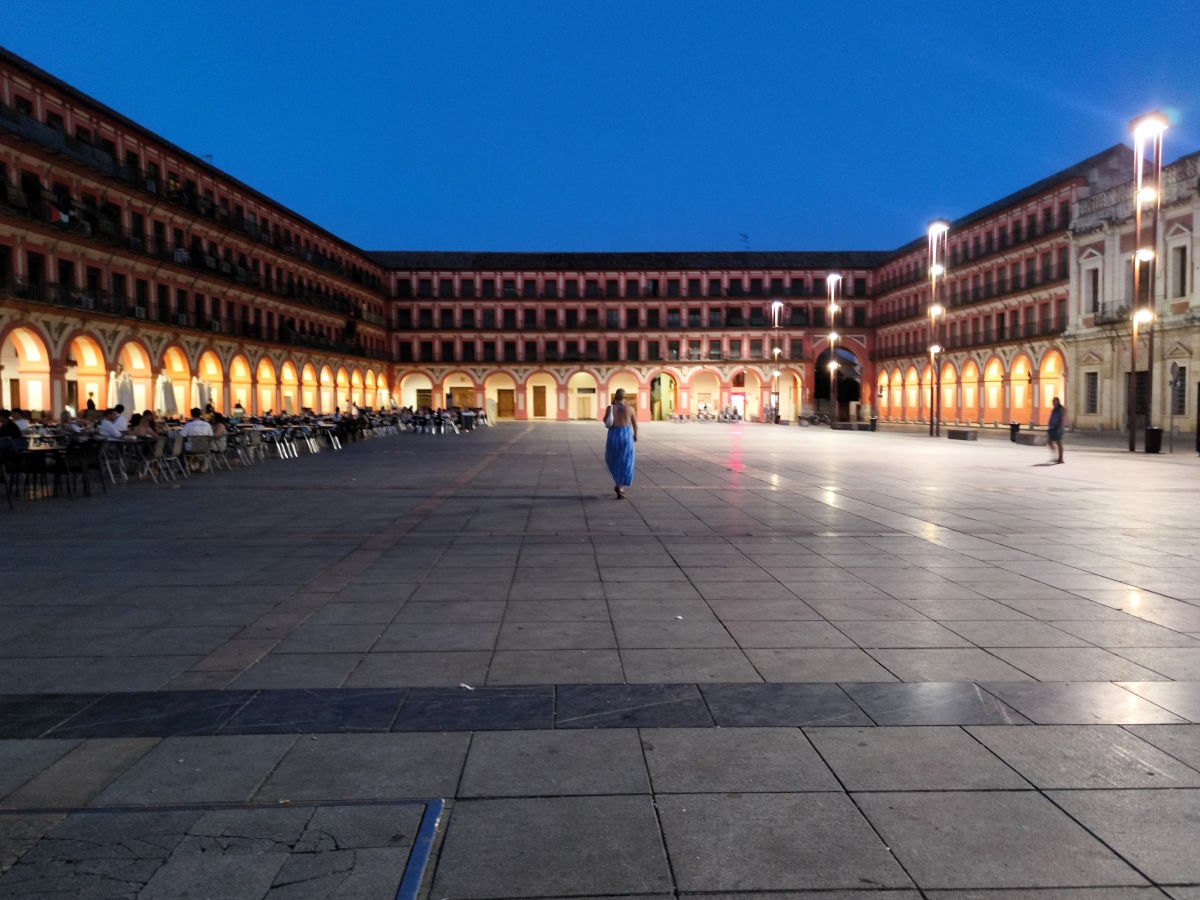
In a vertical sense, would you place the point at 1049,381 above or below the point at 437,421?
above

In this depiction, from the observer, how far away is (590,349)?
2724 inches

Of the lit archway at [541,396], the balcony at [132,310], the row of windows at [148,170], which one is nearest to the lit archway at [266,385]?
the balcony at [132,310]

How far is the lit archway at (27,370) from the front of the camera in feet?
88.1

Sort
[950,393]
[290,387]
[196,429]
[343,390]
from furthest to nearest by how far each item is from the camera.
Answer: [343,390], [950,393], [290,387], [196,429]

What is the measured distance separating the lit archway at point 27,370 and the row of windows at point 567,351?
41.8 metres

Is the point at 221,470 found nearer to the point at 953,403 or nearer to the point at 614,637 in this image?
the point at 614,637

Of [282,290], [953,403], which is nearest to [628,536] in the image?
[282,290]

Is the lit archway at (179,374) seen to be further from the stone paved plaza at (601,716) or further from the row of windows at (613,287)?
the row of windows at (613,287)

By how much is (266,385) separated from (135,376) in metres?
12.0

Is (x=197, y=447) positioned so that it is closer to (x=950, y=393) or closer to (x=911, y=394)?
(x=950, y=393)

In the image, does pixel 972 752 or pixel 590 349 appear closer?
pixel 972 752

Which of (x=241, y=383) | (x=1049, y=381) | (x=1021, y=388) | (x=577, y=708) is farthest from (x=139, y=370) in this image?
(x=1021, y=388)

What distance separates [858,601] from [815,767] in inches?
113

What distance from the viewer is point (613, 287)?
69.7 m
